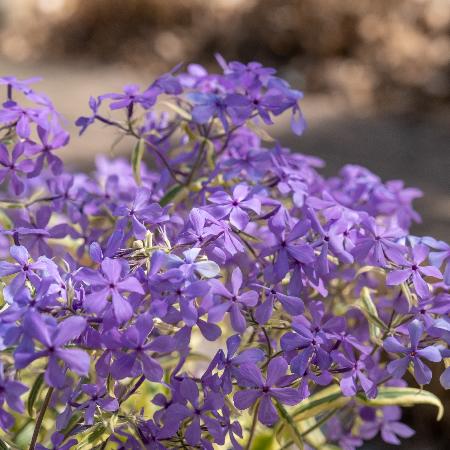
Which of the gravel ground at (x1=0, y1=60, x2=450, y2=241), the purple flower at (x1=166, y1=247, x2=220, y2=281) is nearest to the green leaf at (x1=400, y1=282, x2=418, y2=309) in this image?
the purple flower at (x1=166, y1=247, x2=220, y2=281)

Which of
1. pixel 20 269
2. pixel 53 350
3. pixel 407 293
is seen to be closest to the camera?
pixel 53 350

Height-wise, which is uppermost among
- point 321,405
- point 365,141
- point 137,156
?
point 137,156

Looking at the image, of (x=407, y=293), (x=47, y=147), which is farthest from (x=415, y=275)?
(x=47, y=147)

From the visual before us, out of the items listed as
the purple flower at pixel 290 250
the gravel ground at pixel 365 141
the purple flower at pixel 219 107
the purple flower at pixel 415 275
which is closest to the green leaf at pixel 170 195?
the purple flower at pixel 219 107

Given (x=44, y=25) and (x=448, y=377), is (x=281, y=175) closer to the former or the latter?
(x=448, y=377)

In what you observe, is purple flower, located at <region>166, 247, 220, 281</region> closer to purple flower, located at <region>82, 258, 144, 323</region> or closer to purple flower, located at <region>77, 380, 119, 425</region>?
Result: purple flower, located at <region>82, 258, 144, 323</region>

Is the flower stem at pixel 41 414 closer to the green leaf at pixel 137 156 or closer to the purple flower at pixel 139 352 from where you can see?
the purple flower at pixel 139 352

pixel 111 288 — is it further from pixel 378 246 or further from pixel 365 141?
pixel 365 141
